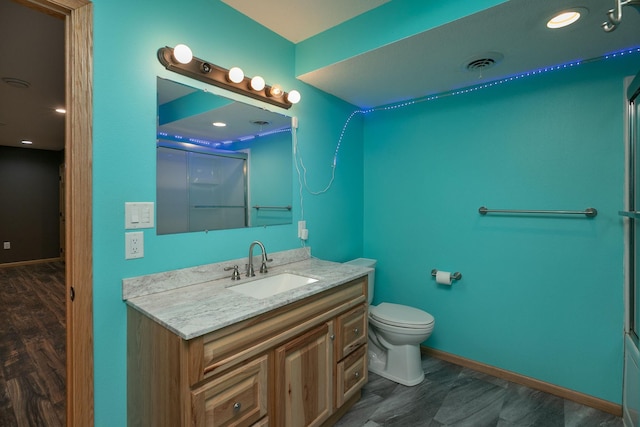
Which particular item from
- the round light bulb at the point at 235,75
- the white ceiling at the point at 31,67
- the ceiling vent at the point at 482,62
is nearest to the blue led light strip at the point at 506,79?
the ceiling vent at the point at 482,62

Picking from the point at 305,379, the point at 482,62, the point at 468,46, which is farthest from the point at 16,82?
the point at 482,62

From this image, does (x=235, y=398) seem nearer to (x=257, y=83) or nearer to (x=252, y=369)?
(x=252, y=369)

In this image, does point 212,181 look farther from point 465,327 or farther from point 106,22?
point 465,327

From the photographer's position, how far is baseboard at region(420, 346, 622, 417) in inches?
74.1

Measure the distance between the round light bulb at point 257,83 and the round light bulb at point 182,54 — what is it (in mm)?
430

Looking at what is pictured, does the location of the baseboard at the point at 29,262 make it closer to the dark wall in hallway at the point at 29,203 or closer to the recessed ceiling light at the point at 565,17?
the dark wall in hallway at the point at 29,203

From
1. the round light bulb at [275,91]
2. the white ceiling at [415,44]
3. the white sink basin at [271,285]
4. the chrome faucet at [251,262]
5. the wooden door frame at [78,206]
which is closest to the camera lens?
the wooden door frame at [78,206]

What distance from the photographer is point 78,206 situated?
1.25m

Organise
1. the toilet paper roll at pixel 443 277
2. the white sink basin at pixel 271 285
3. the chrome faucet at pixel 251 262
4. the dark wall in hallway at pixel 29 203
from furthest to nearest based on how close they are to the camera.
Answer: the dark wall in hallway at pixel 29 203
the toilet paper roll at pixel 443 277
the chrome faucet at pixel 251 262
the white sink basin at pixel 271 285

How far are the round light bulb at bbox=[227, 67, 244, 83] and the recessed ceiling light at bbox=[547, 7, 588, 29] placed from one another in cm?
163

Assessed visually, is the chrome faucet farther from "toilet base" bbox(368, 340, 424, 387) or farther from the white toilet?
"toilet base" bbox(368, 340, 424, 387)

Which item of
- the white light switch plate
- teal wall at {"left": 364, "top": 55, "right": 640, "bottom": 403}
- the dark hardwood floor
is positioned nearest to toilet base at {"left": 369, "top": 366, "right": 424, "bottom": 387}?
teal wall at {"left": 364, "top": 55, "right": 640, "bottom": 403}

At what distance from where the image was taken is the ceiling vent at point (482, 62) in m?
1.85

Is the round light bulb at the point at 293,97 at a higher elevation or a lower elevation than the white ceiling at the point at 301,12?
lower
